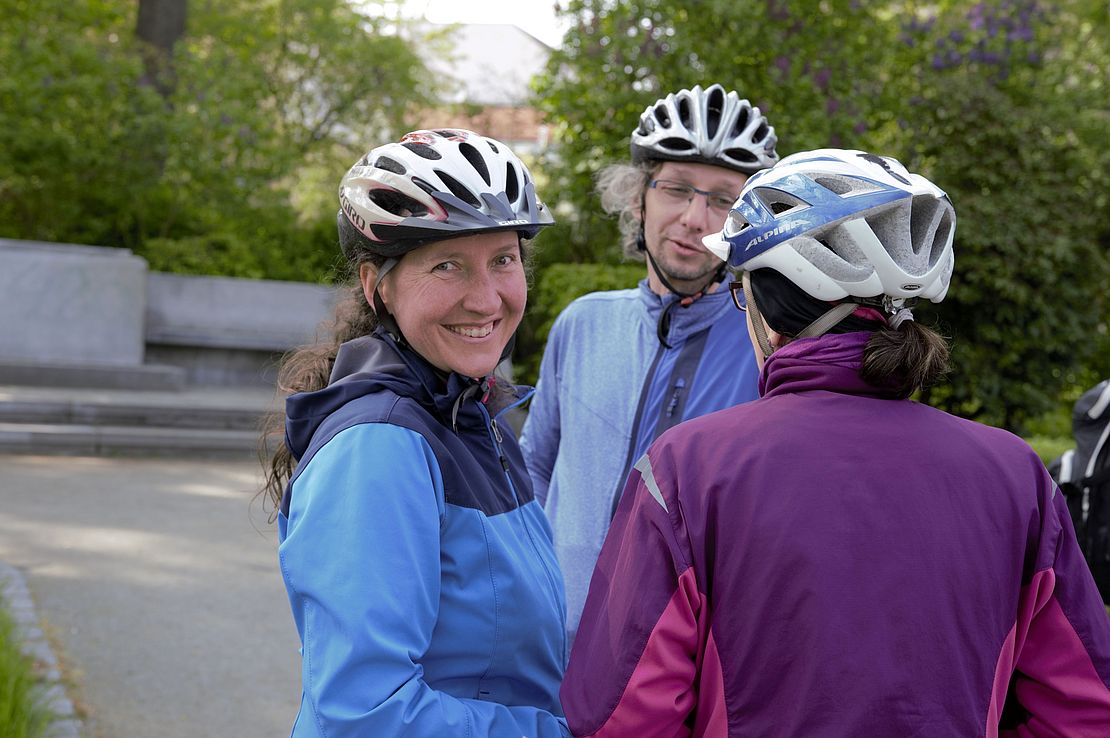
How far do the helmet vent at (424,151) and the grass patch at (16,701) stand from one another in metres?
2.56

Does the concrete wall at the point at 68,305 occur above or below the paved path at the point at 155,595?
above

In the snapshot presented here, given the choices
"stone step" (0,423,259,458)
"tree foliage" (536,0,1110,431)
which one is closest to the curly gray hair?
"tree foliage" (536,0,1110,431)

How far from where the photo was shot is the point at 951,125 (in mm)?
11781

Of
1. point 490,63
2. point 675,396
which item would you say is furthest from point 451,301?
point 490,63

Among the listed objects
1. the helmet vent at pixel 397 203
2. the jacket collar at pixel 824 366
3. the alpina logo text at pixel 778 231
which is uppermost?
the alpina logo text at pixel 778 231

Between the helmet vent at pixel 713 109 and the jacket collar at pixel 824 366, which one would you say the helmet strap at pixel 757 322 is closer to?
the jacket collar at pixel 824 366

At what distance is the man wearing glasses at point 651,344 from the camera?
306cm

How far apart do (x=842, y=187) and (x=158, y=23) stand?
1657 centimetres

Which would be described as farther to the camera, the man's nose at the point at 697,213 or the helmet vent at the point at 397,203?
the man's nose at the point at 697,213

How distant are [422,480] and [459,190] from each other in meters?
0.56

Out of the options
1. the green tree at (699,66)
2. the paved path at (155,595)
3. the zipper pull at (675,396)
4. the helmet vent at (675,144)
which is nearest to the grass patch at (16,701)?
the paved path at (155,595)

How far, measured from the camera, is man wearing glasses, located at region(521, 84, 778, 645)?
120 inches

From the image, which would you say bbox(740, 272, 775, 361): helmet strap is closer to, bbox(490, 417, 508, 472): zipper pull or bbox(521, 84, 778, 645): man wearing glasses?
bbox(490, 417, 508, 472): zipper pull

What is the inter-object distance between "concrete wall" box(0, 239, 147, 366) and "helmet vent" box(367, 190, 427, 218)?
12270 mm
